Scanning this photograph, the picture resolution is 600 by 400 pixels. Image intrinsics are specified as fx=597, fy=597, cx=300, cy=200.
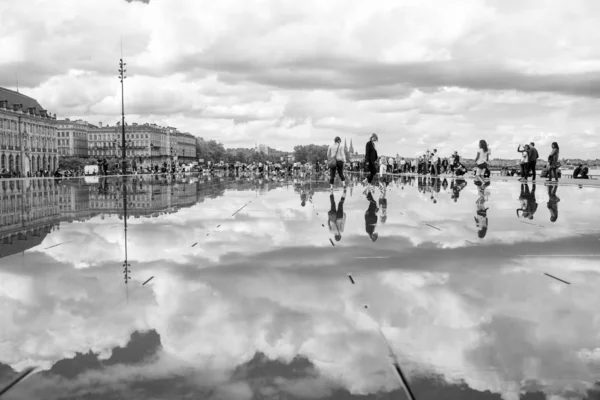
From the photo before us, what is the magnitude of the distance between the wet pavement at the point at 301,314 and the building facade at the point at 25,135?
423 feet

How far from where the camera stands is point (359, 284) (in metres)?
6.11

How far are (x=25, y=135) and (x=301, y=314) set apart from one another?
155 m

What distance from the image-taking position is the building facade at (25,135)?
133500 millimetres

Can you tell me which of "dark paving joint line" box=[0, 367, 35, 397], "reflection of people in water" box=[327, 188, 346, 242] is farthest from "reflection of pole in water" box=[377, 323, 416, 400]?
"reflection of people in water" box=[327, 188, 346, 242]

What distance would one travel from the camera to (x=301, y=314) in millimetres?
4949

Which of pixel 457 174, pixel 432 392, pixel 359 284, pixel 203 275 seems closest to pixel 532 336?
pixel 432 392

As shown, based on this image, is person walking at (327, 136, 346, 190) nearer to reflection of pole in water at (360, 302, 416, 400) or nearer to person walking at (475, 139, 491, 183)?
person walking at (475, 139, 491, 183)

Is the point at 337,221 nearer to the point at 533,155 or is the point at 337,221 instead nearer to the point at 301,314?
the point at 301,314

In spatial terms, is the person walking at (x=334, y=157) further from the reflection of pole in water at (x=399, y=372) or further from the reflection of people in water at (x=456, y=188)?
the reflection of pole in water at (x=399, y=372)

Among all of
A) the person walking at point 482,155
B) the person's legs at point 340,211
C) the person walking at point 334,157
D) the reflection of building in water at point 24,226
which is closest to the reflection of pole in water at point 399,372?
the reflection of building in water at point 24,226

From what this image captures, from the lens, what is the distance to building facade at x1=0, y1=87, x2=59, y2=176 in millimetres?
133500

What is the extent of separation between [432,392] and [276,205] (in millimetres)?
13454

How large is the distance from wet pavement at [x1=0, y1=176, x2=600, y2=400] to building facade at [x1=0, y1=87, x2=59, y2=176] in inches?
5071

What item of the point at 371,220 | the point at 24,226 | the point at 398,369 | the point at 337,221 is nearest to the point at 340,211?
the point at 371,220
